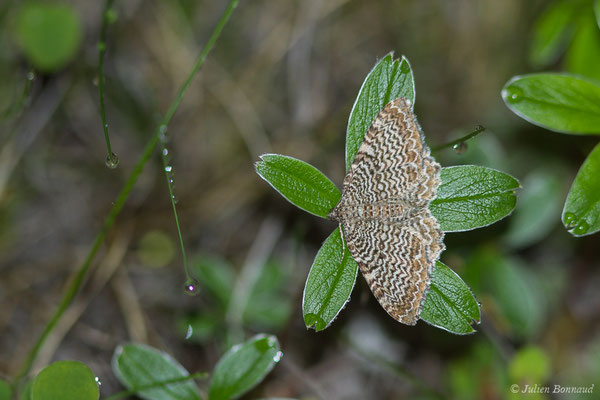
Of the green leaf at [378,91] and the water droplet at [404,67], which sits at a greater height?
the water droplet at [404,67]

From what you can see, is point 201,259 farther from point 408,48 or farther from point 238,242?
point 408,48

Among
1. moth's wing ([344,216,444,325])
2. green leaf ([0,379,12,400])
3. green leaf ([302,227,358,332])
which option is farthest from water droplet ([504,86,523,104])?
green leaf ([0,379,12,400])

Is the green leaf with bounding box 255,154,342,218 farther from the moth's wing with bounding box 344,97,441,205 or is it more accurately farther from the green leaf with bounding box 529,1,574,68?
the green leaf with bounding box 529,1,574,68

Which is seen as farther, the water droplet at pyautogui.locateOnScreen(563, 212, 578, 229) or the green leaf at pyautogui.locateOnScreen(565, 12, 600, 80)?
the green leaf at pyautogui.locateOnScreen(565, 12, 600, 80)

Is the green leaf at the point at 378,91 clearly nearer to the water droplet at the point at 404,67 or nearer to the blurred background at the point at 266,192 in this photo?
the water droplet at the point at 404,67

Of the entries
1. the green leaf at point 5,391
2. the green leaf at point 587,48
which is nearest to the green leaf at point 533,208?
the green leaf at point 587,48

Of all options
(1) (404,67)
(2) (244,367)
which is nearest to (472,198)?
(1) (404,67)
